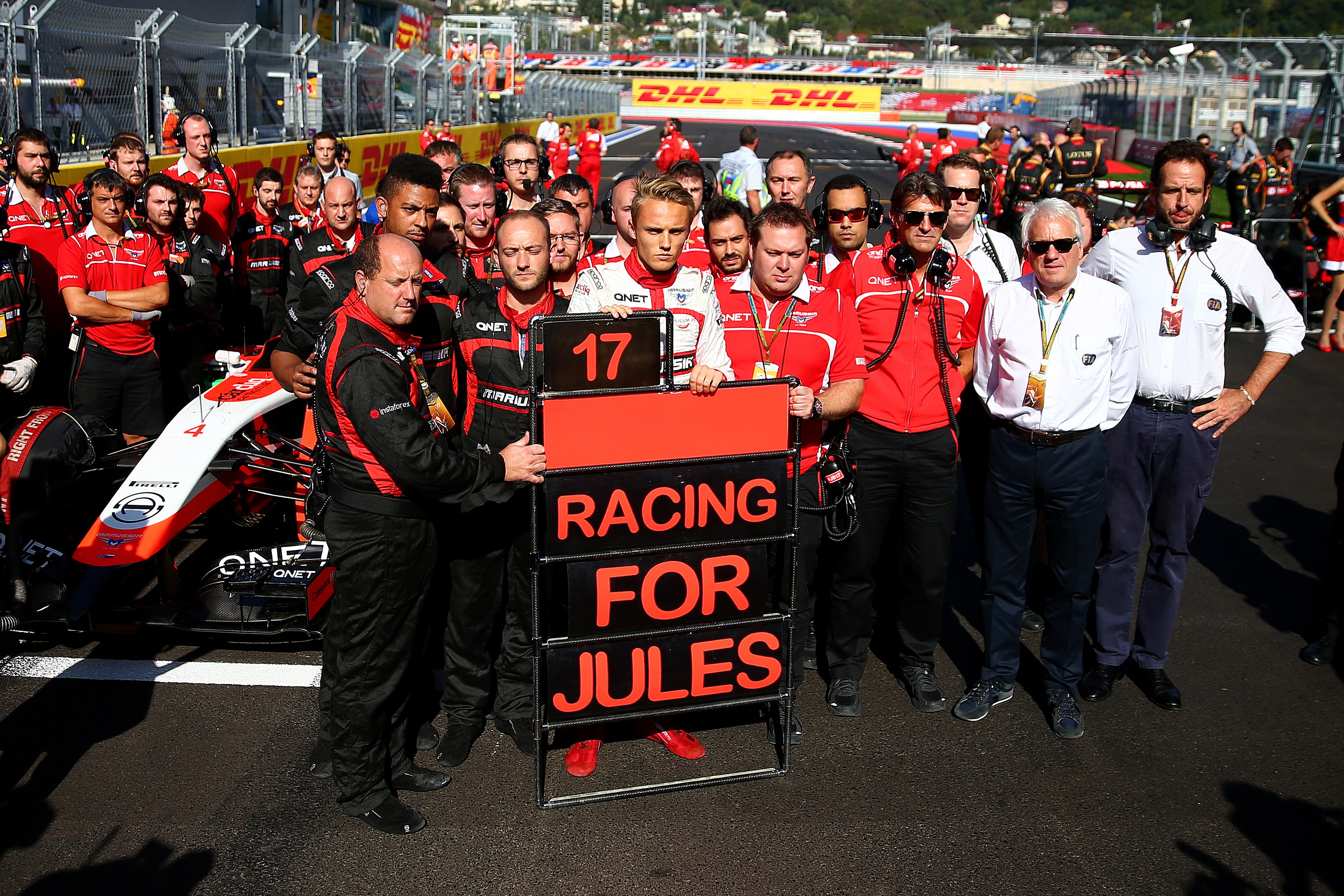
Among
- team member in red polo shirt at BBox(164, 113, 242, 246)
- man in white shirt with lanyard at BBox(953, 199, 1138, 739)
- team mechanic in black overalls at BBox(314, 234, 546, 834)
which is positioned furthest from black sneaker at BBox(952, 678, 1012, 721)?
team member in red polo shirt at BBox(164, 113, 242, 246)

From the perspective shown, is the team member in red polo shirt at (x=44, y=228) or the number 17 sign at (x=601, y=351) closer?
the number 17 sign at (x=601, y=351)

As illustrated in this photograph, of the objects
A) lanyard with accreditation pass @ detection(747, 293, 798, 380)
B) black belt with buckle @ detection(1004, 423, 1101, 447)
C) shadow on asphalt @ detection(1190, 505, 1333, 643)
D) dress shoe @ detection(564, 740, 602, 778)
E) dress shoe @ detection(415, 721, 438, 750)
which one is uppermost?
lanyard with accreditation pass @ detection(747, 293, 798, 380)

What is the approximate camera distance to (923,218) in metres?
4.42

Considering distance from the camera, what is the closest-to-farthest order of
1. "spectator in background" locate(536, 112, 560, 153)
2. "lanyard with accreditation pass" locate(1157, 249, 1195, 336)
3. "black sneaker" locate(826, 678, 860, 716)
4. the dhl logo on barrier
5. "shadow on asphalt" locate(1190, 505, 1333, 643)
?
"lanyard with accreditation pass" locate(1157, 249, 1195, 336), "black sneaker" locate(826, 678, 860, 716), "shadow on asphalt" locate(1190, 505, 1333, 643), "spectator in background" locate(536, 112, 560, 153), the dhl logo on barrier

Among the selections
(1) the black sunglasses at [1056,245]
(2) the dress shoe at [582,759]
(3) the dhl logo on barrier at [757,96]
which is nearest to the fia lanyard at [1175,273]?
(1) the black sunglasses at [1056,245]

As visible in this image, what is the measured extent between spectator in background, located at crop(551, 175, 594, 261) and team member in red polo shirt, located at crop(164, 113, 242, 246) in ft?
12.4

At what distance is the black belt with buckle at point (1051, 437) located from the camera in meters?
4.36

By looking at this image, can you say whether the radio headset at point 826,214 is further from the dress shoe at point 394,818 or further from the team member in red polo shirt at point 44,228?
the team member in red polo shirt at point 44,228

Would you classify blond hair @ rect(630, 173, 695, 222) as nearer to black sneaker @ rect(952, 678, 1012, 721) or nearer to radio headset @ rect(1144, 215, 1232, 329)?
radio headset @ rect(1144, 215, 1232, 329)

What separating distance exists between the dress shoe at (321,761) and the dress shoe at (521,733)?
693 millimetres

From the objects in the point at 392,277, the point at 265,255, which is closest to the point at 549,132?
the point at 265,255

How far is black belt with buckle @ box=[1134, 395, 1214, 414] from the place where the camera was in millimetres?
4551

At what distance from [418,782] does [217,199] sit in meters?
6.51

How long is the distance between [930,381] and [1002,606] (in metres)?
1.05
